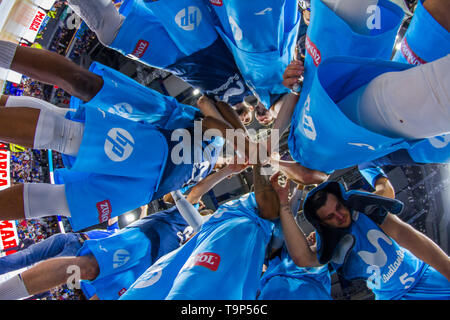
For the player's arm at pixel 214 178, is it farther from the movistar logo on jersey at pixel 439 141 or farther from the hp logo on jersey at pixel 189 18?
the movistar logo on jersey at pixel 439 141

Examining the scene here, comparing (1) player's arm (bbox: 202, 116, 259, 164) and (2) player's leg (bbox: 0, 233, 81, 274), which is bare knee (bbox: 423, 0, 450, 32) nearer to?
(1) player's arm (bbox: 202, 116, 259, 164)

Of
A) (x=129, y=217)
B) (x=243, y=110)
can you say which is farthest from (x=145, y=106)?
(x=129, y=217)

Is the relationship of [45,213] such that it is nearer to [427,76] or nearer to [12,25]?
[427,76]

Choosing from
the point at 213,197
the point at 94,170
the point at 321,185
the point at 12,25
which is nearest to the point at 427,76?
the point at 321,185

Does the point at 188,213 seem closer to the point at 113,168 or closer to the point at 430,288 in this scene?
the point at 113,168

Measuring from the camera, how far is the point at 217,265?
1606mm

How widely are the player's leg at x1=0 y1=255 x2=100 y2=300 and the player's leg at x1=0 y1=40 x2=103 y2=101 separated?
1463 mm

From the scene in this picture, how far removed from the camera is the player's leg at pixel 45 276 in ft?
6.52

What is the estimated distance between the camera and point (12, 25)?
155 inches

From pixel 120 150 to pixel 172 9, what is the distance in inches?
42.4

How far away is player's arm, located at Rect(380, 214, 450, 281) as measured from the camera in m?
1.82

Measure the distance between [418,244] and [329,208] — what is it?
2.15 ft

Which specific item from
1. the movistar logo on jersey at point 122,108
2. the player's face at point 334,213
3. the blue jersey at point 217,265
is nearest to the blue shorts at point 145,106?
the movistar logo on jersey at point 122,108

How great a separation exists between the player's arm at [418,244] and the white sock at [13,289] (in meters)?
2.82
